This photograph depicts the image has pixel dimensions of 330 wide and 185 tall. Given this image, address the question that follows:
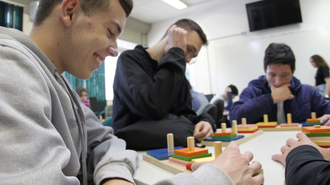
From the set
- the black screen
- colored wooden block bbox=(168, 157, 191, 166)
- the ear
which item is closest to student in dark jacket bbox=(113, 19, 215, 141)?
colored wooden block bbox=(168, 157, 191, 166)

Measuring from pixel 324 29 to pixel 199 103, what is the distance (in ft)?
11.8

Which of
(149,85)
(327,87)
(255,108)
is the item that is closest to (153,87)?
(149,85)

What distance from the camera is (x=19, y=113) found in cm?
37

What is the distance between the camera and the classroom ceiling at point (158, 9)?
5305mm

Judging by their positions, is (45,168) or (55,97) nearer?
(45,168)

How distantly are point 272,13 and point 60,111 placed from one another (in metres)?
5.46

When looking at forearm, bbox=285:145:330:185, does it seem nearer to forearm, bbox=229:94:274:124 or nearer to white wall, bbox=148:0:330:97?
forearm, bbox=229:94:274:124

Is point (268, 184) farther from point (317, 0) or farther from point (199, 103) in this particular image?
point (317, 0)

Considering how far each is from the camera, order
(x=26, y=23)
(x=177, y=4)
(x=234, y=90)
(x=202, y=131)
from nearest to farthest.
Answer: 1. (x=202, y=131)
2. (x=26, y=23)
3. (x=234, y=90)
4. (x=177, y=4)

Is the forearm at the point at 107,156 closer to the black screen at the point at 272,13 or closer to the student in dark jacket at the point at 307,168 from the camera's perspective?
the student in dark jacket at the point at 307,168

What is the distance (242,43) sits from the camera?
17.1 ft

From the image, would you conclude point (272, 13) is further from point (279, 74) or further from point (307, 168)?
point (307, 168)

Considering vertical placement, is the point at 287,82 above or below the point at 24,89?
above

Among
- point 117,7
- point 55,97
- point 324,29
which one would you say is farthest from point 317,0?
point 55,97
